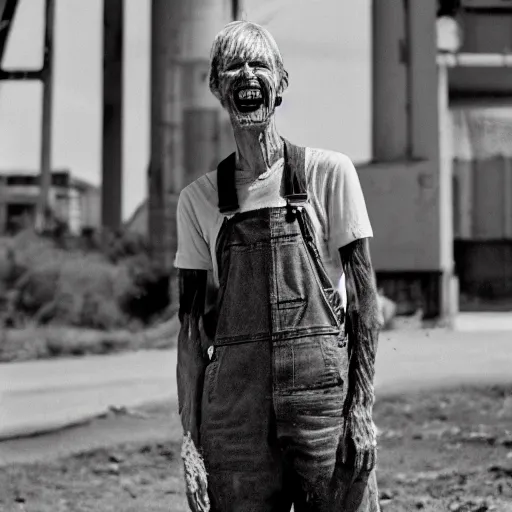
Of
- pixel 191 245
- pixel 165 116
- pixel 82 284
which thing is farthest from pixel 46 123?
pixel 191 245

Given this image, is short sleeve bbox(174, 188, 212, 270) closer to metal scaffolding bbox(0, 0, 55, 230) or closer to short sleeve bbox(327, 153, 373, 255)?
short sleeve bbox(327, 153, 373, 255)

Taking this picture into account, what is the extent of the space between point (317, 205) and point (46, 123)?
732cm

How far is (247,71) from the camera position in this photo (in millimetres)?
1648

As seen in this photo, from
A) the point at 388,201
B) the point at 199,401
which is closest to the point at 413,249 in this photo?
the point at 388,201

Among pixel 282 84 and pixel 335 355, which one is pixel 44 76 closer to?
pixel 282 84

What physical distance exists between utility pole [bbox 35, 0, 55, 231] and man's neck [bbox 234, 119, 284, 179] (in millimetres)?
7154

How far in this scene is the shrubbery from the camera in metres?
7.98

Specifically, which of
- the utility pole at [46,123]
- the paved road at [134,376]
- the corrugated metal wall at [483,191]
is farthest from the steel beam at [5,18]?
the corrugated metal wall at [483,191]

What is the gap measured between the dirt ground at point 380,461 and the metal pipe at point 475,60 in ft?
12.1

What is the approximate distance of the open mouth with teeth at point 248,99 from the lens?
165 centimetres

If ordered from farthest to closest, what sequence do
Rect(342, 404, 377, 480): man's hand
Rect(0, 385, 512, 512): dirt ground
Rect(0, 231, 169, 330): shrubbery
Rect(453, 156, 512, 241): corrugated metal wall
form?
Rect(453, 156, 512, 241): corrugated metal wall
Rect(0, 231, 169, 330): shrubbery
Rect(0, 385, 512, 512): dirt ground
Rect(342, 404, 377, 480): man's hand

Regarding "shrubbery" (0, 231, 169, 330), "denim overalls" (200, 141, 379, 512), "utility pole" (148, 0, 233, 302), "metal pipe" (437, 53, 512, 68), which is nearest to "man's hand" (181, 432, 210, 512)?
"denim overalls" (200, 141, 379, 512)

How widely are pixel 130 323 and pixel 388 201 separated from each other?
113 inches

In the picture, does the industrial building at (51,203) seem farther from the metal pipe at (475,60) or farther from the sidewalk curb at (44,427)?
the metal pipe at (475,60)
